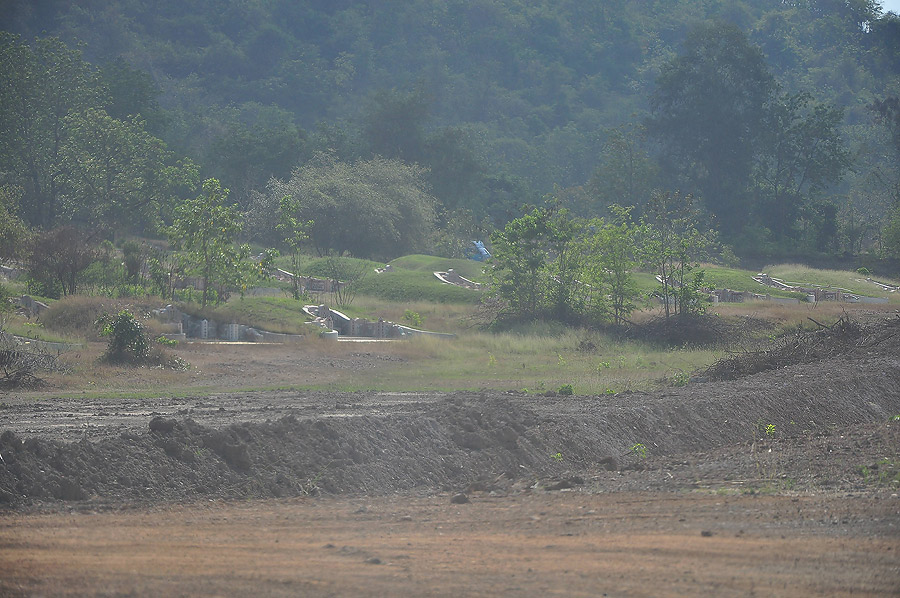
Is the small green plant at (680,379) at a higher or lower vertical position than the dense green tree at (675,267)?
lower

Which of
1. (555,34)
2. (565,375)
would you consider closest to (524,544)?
(565,375)

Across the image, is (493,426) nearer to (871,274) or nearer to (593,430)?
(593,430)

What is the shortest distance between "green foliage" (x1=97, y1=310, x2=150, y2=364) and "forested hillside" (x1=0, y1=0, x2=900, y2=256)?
955 inches

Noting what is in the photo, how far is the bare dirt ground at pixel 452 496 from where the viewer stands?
695cm

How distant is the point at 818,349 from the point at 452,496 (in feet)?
44.3

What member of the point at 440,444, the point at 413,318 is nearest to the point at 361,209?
the point at 413,318

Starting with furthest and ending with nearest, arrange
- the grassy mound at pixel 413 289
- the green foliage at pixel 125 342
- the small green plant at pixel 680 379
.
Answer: the grassy mound at pixel 413 289 < the green foliage at pixel 125 342 < the small green plant at pixel 680 379

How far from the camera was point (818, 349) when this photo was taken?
21.2 m

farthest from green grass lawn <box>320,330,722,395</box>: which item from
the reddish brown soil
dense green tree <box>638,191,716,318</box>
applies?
the reddish brown soil

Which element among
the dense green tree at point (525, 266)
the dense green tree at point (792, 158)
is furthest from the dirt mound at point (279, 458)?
the dense green tree at point (792, 158)

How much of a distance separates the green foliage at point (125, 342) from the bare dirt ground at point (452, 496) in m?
4.27

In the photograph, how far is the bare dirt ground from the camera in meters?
6.95

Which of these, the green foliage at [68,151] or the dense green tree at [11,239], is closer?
the dense green tree at [11,239]

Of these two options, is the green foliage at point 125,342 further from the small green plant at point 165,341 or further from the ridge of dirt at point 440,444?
the ridge of dirt at point 440,444
